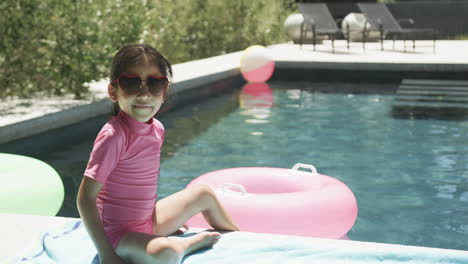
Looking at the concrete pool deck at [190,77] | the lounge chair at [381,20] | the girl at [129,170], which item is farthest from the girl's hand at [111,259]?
the lounge chair at [381,20]

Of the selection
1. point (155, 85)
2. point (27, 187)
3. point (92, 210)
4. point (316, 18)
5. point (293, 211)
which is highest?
point (155, 85)

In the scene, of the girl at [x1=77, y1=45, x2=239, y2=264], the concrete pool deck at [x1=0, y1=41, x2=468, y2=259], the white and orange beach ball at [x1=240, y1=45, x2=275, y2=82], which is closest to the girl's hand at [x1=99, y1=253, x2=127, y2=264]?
the girl at [x1=77, y1=45, x2=239, y2=264]

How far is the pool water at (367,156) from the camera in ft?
14.3

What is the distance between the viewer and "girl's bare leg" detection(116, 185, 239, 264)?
2443 mm

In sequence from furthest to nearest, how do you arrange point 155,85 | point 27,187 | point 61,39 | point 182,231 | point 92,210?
point 61,39 < point 27,187 < point 182,231 < point 155,85 < point 92,210

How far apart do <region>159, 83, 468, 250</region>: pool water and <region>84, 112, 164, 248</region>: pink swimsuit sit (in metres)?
2.00

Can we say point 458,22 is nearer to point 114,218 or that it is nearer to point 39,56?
point 39,56

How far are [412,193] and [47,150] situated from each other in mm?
3476

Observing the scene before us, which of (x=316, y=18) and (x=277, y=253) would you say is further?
(x=316, y=18)

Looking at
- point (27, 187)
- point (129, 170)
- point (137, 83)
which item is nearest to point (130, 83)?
point (137, 83)

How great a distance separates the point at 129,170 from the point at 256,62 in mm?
8302

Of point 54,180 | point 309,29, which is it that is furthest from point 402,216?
point 309,29

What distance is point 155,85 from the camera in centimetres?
243

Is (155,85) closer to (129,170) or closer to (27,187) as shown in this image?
(129,170)
